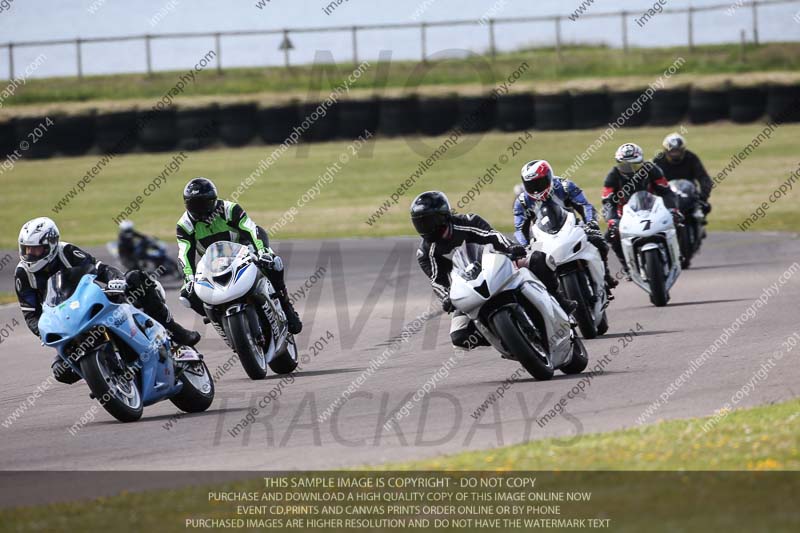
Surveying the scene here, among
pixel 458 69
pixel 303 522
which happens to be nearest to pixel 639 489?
pixel 303 522

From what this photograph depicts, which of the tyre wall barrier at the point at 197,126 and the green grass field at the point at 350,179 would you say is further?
the tyre wall barrier at the point at 197,126

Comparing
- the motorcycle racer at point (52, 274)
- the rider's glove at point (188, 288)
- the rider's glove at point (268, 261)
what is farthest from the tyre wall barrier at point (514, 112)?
the motorcycle racer at point (52, 274)

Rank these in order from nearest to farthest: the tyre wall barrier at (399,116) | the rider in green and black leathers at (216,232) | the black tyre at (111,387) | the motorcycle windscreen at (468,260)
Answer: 1. the black tyre at (111,387)
2. the motorcycle windscreen at (468,260)
3. the rider in green and black leathers at (216,232)
4. the tyre wall barrier at (399,116)

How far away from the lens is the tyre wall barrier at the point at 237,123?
128 feet

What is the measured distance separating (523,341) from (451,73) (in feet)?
112

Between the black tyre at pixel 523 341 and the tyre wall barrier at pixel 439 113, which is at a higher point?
the black tyre at pixel 523 341

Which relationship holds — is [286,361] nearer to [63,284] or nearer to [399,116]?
[63,284]

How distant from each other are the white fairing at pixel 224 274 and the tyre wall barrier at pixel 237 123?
→ 27.5 m

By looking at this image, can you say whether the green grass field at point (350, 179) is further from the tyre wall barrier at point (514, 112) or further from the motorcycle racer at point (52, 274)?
the motorcycle racer at point (52, 274)

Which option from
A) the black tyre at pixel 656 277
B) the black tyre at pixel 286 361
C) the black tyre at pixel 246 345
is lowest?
the black tyre at pixel 656 277

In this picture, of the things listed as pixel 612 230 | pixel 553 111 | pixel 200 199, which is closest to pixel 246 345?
pixel 200 199

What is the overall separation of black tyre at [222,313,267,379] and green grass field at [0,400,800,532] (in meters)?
3.81

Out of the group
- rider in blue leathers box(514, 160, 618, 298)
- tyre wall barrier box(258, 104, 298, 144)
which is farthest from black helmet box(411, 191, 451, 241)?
tyre wall barrier box(258, 104, 298, 144)

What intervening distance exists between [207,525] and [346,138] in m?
33.0
